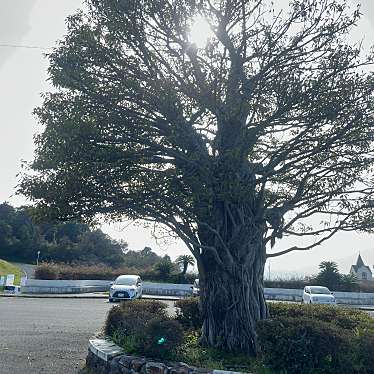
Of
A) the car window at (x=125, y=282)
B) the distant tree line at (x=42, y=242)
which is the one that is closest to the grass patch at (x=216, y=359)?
the car window at (x=125, y=282)

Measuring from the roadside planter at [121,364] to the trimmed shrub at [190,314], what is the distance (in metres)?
2.21

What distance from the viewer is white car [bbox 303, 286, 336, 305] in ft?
87.9

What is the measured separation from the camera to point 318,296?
89.0 ft

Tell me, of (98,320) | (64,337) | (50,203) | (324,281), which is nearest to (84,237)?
(324,281)

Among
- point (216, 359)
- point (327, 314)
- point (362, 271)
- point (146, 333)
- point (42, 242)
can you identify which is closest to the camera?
point (146, 333)

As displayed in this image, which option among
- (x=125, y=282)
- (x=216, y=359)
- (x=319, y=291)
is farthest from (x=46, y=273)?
(x=216, y=359)

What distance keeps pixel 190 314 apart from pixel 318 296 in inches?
705

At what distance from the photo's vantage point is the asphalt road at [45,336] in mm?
9266

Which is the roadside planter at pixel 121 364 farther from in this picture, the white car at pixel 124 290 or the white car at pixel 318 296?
the white car at pixel 318 296

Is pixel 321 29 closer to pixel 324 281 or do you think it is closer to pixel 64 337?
pixel 64 337

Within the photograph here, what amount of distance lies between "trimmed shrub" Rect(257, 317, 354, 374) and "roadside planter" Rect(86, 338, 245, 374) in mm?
754

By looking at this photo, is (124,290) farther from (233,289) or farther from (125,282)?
(233,289)

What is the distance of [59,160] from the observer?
8.38 m

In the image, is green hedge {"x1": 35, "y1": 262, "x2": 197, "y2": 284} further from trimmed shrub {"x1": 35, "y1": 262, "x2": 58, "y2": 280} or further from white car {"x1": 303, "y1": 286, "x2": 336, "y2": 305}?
white car {"x1": 303, "y1": 286, "x2": 336, "y2": 305}
